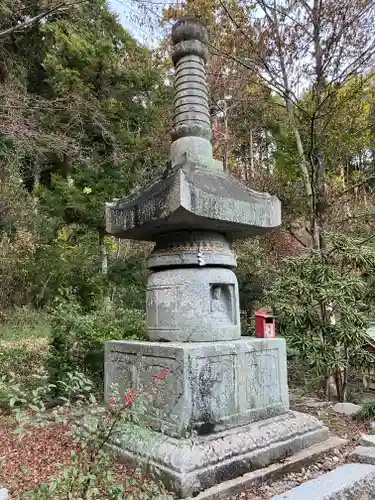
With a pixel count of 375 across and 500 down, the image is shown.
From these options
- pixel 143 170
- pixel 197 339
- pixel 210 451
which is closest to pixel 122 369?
pixel 197 339

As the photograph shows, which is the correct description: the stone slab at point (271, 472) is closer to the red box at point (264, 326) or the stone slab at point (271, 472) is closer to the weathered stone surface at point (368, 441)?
the weathered stone surface at point (368, 441)

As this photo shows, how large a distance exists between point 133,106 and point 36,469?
887cm

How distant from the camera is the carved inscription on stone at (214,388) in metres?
3.19

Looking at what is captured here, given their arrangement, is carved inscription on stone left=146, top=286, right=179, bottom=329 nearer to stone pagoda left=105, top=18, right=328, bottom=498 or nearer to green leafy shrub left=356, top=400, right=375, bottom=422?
stone pagoda left=105, top=18, right=328, bottom=498

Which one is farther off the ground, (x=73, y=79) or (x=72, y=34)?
(x=72, y=34)

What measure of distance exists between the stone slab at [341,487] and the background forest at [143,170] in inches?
80.0

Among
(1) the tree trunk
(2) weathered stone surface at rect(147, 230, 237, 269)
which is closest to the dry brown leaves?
(2) weathered stone surface at rect(147, 230, 237, 269)

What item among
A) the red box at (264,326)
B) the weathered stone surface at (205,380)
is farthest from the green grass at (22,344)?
the red box at (264,326)

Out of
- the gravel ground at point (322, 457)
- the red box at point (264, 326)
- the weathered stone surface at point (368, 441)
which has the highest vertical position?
the red box at point (264, 326)

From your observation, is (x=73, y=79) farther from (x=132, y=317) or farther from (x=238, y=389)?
(x=238, y=389)

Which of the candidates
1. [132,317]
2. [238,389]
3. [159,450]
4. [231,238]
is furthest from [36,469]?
[132,317]

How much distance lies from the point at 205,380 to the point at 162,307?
2.69 feet

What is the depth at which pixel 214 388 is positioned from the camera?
3.30m

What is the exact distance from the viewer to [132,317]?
613 centimetres
